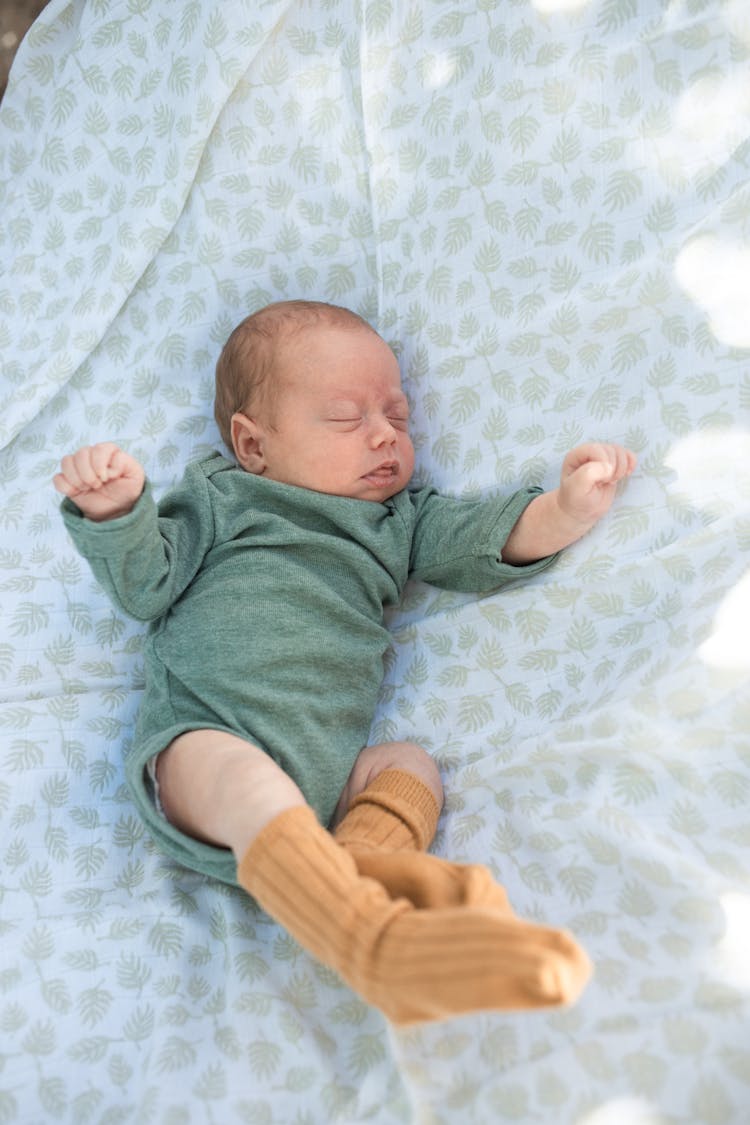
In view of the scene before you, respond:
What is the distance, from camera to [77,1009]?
59.0 inches

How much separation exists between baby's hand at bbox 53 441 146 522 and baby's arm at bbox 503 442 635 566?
1.97 feet

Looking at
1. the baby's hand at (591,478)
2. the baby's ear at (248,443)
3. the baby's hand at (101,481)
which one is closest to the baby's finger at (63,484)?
the baby's hand at (101,481)

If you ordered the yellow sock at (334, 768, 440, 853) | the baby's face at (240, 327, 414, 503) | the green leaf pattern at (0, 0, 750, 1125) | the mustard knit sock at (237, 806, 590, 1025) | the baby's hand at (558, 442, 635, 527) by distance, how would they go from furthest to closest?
the baby's face at (240, 327, 414, 503) < the baby's hand at (558, 442, 635, 527) < the yellow sock at (334, 768, 440, 853) < the green leaf pattern at (0, 0, 750, 1125) < the mustard knit sock at (237, 806, 590, 1025)

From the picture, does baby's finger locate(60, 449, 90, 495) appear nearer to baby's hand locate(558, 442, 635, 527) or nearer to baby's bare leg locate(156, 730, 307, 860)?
baby's bare leg locate(156, 730, 307, 860)

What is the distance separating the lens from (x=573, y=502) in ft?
5.42

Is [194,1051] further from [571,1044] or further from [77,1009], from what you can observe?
[571,1044]

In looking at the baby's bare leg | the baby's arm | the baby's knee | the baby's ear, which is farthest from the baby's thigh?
the baby's ear

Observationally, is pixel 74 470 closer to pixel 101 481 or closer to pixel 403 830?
pixel 101 481

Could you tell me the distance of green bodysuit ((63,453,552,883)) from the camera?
1648 mm

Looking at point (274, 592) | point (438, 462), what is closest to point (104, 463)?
point (274, 592)

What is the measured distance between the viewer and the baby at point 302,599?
1.30 m

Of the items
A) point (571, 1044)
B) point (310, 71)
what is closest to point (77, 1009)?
point (571, 1044)

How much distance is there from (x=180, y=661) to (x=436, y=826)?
1.53ft

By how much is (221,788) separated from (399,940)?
37 cm
